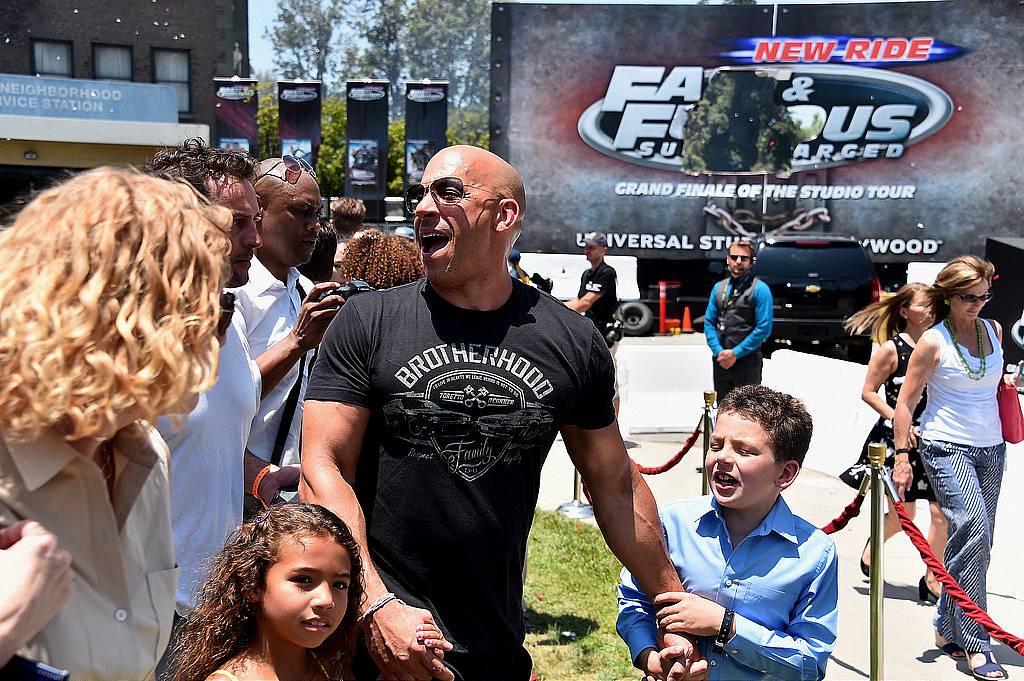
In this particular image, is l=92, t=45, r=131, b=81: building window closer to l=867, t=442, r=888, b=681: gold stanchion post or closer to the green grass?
the green grass

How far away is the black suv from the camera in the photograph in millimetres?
17406

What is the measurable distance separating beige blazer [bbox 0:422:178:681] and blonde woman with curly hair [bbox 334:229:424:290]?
2.87m

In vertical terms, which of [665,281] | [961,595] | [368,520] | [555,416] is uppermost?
[555,416]

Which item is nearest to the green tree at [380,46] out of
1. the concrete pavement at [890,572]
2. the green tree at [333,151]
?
the green tree at [333,151]

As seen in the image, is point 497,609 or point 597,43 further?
point 597,43

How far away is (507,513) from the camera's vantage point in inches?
120

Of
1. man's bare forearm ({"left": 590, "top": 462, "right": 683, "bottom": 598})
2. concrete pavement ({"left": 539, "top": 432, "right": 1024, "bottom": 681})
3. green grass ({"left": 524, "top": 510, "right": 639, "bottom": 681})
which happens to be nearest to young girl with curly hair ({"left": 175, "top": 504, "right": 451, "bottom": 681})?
man's bare forearm ({"left": 590, "top": 462, "right": 683, "bottom": 598})

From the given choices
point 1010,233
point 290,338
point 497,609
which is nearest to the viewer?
point 497,609

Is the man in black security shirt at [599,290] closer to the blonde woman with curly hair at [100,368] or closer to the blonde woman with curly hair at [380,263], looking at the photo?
the blonde woman with curly hair at [380,263]

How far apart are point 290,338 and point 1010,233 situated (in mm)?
26492

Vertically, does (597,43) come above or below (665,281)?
above

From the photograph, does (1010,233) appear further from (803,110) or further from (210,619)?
(210,619)

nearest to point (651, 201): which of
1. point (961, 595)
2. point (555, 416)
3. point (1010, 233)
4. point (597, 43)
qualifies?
point (597, 43)

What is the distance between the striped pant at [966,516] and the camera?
588cm
